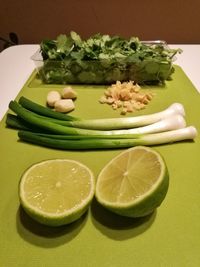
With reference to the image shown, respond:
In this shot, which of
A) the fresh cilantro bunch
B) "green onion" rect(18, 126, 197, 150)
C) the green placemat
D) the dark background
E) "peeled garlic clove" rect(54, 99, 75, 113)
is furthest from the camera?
the dark background

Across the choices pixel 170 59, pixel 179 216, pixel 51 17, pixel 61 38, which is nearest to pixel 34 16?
pixel 51 17

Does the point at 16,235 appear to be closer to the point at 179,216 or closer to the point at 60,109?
the point at 179,216

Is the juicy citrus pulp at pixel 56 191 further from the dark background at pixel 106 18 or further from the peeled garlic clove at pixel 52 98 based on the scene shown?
the dark background at pixel 106 18

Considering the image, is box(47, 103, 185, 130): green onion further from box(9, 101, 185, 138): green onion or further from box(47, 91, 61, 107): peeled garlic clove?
box(47, 91, 61, 107): peeled garlic clove

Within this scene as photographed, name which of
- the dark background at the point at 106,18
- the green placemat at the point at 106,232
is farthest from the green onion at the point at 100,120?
the dark background at the point at 106,18

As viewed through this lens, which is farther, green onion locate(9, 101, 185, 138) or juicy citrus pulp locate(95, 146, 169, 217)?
green onion locate(9, 101, 185, 138)

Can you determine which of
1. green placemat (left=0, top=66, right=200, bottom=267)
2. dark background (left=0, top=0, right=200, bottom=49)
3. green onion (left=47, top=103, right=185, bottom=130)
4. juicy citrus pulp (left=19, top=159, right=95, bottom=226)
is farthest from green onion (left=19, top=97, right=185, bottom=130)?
dark background (left=0, top=0, right=200, bottom=49)
